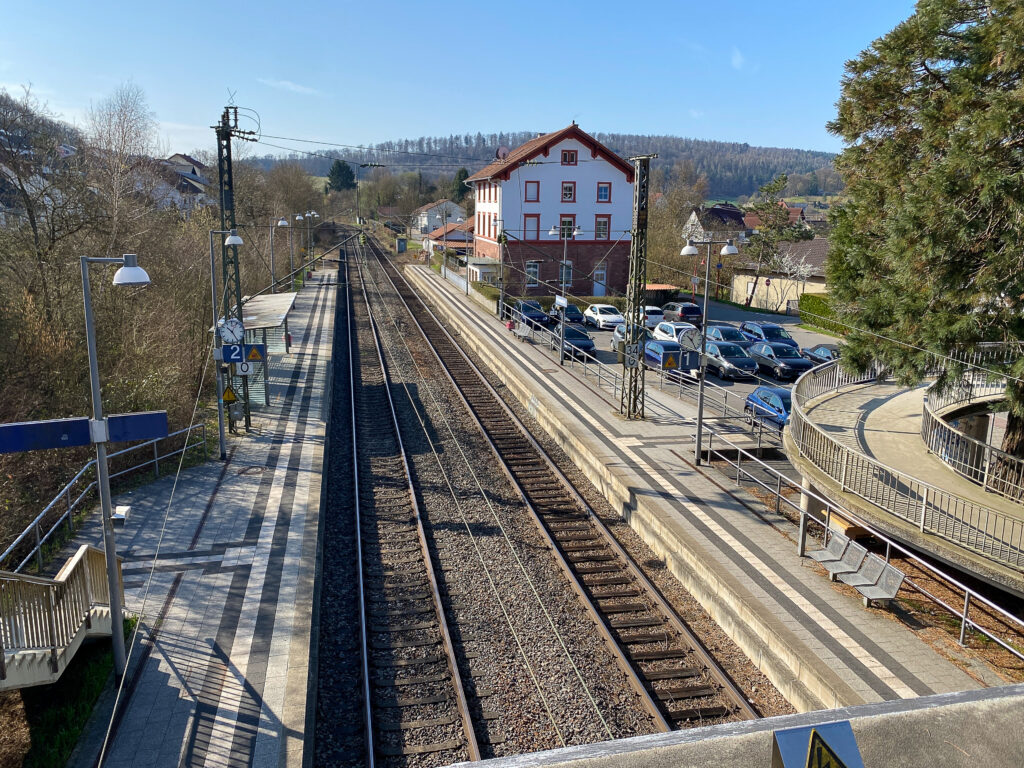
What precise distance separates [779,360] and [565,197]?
76.5 feet

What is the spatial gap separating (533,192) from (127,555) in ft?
126

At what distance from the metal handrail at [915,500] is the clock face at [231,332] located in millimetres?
12241

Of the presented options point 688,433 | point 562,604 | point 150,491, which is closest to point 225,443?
point 150,491

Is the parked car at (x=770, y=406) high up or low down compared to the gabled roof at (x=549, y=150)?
down

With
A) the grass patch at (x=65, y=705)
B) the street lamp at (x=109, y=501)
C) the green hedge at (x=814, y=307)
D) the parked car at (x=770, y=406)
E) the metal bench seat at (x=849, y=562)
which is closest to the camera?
the grass patch at (x=65, y=705)

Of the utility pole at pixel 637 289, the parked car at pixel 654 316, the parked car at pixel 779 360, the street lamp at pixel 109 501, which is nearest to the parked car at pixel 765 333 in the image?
the parked car at pixel 779 360

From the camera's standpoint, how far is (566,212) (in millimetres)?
46812

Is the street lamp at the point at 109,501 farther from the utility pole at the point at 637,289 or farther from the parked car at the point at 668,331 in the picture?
the parked car at the point at 668,331

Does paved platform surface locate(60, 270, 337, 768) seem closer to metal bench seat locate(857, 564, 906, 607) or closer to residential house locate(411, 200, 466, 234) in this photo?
metal bench seat locate(857, 564, 906, 607)

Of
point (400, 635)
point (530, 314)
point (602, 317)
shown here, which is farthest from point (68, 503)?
point (602, 317)

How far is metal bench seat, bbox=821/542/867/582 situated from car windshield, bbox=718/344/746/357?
17.0 m

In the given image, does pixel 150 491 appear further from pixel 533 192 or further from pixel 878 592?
pixel 533 192

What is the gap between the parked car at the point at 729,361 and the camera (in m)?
26.7

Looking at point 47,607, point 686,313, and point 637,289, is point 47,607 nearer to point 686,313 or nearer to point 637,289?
point 637,289
